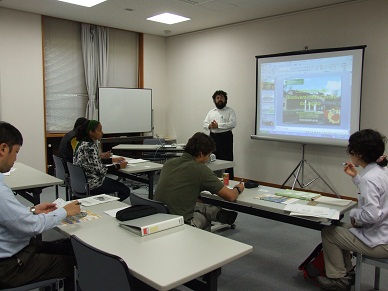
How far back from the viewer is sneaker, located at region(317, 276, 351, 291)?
8.00ft

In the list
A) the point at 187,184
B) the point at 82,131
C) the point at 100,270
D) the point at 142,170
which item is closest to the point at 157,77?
the point at 142,170

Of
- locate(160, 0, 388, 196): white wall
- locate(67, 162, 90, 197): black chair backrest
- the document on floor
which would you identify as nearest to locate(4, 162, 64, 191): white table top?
locate(67, 162, 90, 197): black chair backrest

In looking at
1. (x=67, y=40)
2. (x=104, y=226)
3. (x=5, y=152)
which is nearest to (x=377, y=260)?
(x=104, y=226)

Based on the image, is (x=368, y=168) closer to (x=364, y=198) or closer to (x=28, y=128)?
(x=364, y=198)

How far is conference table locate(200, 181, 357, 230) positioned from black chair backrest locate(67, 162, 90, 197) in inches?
52.7

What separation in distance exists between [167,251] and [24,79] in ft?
17.5

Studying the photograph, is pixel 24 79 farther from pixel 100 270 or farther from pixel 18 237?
pixel 100 270

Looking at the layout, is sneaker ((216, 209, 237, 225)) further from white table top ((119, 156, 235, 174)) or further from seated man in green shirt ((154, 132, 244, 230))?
white table top ((119, 156, 235, 174))

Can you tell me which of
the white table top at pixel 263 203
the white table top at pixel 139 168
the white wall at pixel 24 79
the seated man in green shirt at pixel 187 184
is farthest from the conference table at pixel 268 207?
the white wall at pixel 24 79

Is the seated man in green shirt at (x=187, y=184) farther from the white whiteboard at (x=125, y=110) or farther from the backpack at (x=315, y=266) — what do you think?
the white whiteboard at (x=125, y=110)

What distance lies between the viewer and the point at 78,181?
12.0 feet

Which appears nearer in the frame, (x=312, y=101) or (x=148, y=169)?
(x=148, y=169)

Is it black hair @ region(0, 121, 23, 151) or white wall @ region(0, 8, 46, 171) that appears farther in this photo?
white wall @ region(0, 8, 46, 171)

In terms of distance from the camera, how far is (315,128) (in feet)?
17.6
